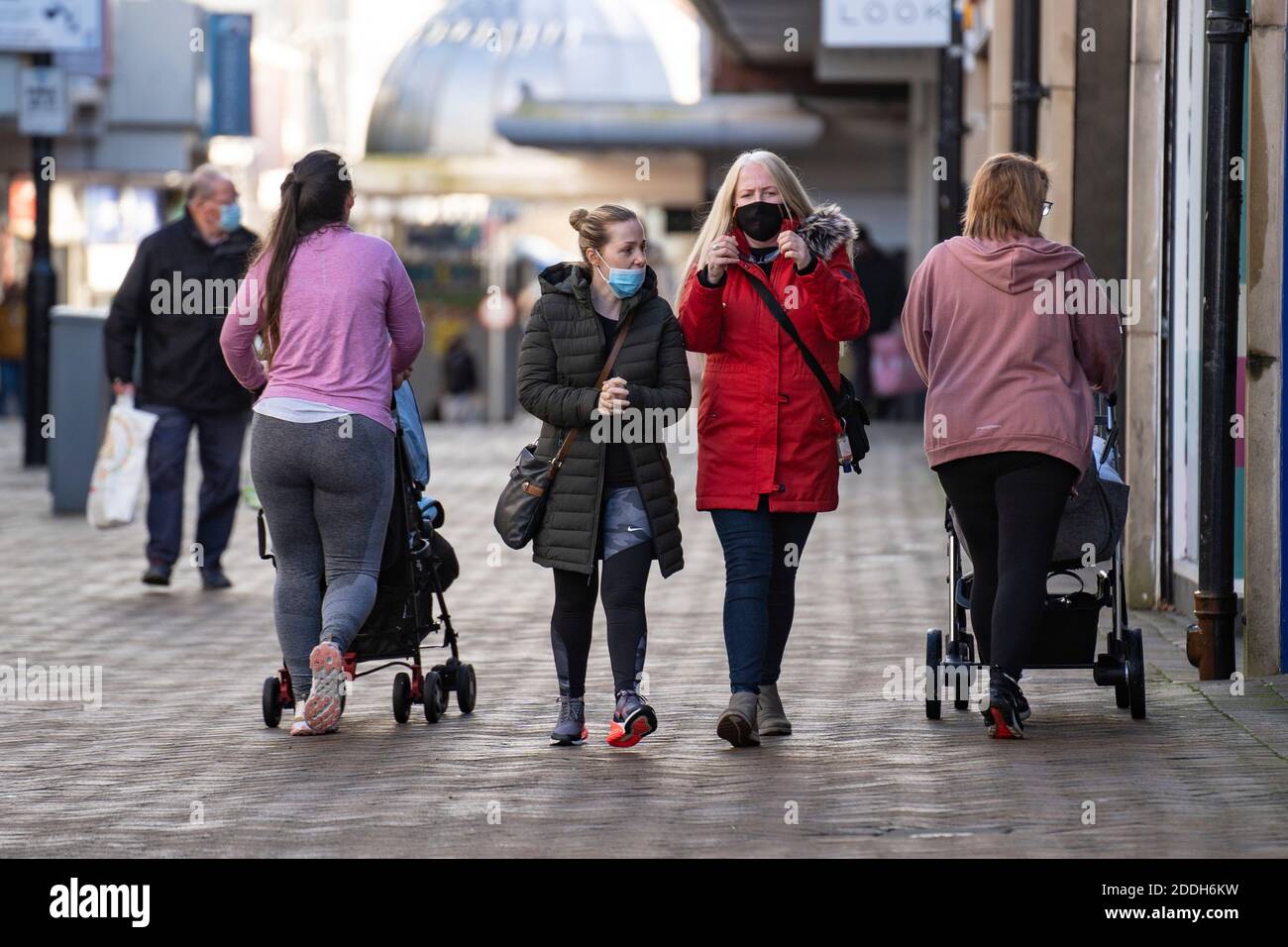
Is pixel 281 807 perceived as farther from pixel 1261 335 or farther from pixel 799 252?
pixel 1261 335

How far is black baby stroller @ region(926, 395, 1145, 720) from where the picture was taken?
24.7ft

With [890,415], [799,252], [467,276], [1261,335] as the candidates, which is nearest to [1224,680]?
[1261,335]

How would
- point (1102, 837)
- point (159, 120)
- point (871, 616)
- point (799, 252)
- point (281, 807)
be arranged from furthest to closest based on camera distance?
1. point (159, 120)
2. point (871, 616)
3. point (799, 252)
4. point (281, 807)
5. point (1102, 837)

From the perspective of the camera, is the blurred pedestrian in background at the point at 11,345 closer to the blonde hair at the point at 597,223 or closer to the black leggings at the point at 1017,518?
the blonde hair at the point at 597,223

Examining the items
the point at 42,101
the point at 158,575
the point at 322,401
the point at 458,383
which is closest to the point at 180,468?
the point at 158,575

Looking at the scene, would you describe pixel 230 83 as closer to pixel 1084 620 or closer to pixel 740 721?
pixel 1084 620

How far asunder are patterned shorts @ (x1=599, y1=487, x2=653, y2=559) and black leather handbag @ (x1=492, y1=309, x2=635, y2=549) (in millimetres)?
190

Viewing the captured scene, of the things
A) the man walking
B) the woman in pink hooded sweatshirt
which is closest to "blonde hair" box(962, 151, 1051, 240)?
the woman in pink hooded sweatshirt

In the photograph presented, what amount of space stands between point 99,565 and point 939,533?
501 cm

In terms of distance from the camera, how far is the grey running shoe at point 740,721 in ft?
23.9

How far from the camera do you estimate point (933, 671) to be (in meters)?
7.87

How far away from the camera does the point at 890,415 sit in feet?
95.0

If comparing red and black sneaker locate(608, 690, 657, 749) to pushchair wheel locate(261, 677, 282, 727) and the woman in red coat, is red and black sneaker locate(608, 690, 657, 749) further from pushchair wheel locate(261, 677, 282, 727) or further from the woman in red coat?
pushchair wheel locate(261, 677, 282, 727)
